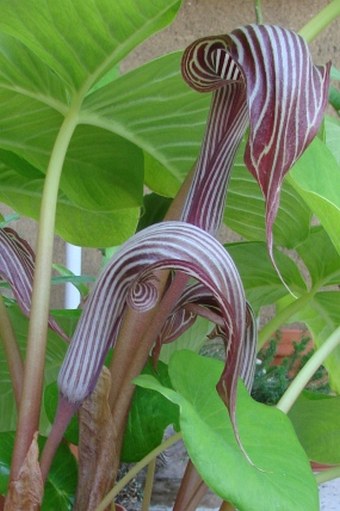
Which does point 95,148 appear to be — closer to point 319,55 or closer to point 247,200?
point 247,200

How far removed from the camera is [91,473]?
41cm

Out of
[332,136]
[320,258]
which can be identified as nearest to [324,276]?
[320,258]

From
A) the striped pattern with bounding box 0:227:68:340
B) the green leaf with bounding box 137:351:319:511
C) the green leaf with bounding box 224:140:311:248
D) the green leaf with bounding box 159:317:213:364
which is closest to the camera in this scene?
the green leaf with bounding box 137:351:319:511

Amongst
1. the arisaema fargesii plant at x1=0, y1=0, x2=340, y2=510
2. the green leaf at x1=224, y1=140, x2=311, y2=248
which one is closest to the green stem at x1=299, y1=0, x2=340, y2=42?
the arisaema fargesii plant at x1=0, y1=0, x2=340, y2=510

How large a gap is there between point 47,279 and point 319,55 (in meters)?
1.52

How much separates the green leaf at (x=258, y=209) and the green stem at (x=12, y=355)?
0.20 meters

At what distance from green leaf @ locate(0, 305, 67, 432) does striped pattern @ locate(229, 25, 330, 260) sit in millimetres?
308

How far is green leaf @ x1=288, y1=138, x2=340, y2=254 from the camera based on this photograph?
34 centimetres

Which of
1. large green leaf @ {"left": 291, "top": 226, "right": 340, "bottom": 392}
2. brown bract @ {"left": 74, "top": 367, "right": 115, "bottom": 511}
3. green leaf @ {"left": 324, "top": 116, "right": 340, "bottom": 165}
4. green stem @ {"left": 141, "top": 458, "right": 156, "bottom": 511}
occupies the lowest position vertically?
green stem @ {"left": 141, "top": 458, "right": 156, "bottom": 511}

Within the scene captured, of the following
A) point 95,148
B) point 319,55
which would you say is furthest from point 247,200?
point 319,55

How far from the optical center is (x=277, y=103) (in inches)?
12.4

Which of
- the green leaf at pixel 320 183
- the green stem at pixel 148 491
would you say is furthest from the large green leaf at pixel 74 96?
the green stem at pixel 148 491

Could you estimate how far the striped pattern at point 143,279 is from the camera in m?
0.32

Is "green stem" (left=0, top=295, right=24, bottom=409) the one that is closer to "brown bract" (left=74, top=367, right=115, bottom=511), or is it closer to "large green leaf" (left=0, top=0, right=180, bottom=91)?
"brown bract" (left=74, top=367, right=115, bottom=511)
